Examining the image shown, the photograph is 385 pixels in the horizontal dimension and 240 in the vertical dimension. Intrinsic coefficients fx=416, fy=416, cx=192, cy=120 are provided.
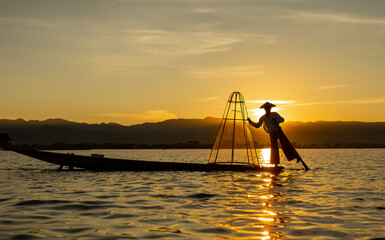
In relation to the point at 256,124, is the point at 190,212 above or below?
below

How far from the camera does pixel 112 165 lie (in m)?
29.1

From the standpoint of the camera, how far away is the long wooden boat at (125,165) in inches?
1105

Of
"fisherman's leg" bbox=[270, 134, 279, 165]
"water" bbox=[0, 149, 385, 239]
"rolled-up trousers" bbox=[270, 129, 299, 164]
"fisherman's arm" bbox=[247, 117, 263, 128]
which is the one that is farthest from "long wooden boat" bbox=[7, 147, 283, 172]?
"water" bbox=[0, 149, 385, 239]

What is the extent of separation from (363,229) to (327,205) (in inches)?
161

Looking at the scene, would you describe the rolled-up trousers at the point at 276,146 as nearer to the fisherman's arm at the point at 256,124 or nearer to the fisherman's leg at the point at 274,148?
the fisherman's leg at the point at 274,148

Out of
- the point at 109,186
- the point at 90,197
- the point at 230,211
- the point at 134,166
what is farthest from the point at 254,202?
the point at 134,166

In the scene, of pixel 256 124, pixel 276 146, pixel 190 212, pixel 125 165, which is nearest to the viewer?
pixel 190 212

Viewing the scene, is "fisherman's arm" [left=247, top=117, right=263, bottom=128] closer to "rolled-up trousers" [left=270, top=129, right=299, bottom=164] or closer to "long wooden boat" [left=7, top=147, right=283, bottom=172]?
"rolled-up trousers" [left=270, top=129, right=299, bottom=164]

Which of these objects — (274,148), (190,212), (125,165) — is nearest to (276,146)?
(274,148)

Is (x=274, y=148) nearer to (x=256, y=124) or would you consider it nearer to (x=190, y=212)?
(x=256, y=124)

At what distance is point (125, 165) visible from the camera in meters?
28.9

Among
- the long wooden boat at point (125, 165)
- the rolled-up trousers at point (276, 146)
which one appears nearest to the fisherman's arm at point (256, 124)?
the rolled-up trousers at point (276, 146)

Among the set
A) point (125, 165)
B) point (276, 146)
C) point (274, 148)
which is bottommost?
point (125, 165)

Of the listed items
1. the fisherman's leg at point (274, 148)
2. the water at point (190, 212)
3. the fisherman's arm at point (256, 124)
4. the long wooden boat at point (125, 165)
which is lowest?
the water at point (190, 212)
